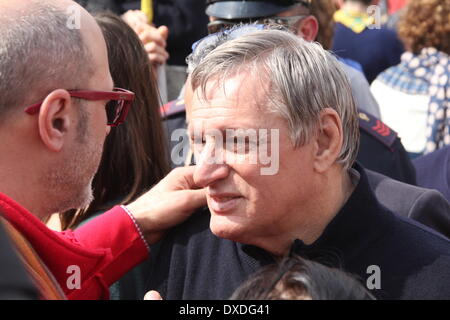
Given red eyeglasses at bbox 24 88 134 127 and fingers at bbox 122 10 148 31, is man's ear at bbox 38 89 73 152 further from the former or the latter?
fingers at bbox 122 10 148 31

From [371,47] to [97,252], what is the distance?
4333 mm

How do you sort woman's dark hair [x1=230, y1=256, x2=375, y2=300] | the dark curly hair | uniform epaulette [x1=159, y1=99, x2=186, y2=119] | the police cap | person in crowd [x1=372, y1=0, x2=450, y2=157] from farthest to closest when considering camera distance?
the dark curly hair, person in crowd [x1=372, y1=0, x2=450, y2=157], the police cap, uniform epaulette [x1=159, y1=99, x2=186, y2=119], woman's dark hair [x1=230, y1=256, x2=375, y2=300]

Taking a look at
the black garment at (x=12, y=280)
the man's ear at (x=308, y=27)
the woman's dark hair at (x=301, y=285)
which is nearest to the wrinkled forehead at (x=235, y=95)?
the woman's dark hair at (x=301, y=285)

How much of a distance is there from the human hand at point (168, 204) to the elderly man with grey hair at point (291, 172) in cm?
26

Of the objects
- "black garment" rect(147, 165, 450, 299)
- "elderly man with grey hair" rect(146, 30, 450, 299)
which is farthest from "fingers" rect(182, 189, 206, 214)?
"elderly man with grey hair" rect(146, 30, 450, 299)

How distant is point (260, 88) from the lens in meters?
2.29

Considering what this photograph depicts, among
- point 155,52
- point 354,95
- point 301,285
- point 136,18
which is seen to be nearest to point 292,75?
point 301,285

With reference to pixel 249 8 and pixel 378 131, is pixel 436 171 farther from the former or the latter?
pixel 249 8

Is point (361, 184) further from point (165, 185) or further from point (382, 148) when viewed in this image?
point (382, 148)

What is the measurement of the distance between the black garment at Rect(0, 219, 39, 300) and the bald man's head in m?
1.19

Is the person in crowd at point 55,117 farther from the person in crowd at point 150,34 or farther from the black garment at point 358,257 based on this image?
the person in crowd at point 150,34

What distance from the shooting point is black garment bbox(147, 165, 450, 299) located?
88.1 inches

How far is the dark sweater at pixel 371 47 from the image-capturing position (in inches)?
247

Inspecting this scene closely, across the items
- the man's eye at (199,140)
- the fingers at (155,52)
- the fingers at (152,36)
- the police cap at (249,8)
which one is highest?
the man's eye at (199,140)
